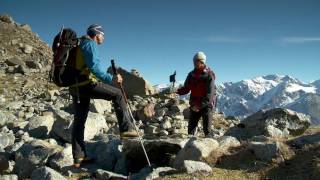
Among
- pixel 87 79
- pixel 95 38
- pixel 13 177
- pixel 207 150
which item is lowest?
pixel 13 177

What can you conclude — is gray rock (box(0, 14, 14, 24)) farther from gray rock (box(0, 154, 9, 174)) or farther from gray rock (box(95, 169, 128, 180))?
gray rock (box(95, 169, 128, 180))

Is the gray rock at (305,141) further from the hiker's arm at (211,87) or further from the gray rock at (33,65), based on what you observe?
the gray rock at (33,65)

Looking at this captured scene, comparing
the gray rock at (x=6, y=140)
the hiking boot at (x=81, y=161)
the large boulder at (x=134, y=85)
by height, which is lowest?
the hiking boot at (x=81, y=161)

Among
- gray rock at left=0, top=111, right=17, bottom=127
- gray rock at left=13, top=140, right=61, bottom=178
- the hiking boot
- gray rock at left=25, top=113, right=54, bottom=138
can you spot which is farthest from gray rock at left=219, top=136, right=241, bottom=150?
gray rock at left=0, top=111, right=17, bottom=127

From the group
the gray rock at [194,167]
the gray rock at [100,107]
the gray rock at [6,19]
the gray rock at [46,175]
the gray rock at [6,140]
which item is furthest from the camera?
the gray rock at [6,19]

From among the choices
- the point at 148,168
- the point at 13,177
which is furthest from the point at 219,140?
the point at 13,177

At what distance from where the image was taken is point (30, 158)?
11.9m

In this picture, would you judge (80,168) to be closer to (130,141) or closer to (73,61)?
(130,141)

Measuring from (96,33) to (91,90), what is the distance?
1.47 metres

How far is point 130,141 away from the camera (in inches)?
453

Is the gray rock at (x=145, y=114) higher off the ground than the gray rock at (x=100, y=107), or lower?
lower

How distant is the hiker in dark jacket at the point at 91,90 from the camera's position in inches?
399

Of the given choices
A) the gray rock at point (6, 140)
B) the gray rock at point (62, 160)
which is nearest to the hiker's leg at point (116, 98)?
the gray rock at point (62, 160)

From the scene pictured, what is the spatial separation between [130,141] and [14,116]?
46.1ft
